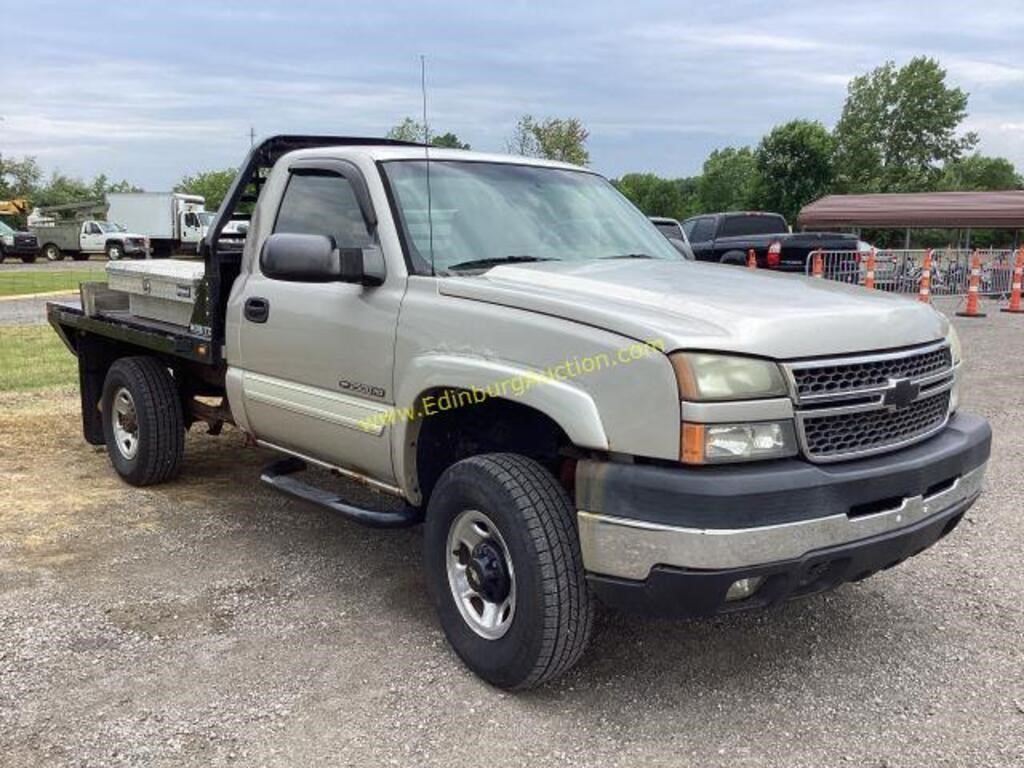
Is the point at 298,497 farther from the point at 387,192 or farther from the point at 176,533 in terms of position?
the point at 387,192

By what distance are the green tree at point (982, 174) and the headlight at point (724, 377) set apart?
8784cm

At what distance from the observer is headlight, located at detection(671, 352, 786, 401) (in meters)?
2.85

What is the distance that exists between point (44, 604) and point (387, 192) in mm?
2374

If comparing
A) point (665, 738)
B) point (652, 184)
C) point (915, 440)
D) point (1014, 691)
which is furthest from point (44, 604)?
point (652, 184)

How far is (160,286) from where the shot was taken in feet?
18.9

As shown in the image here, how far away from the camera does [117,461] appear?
623cm

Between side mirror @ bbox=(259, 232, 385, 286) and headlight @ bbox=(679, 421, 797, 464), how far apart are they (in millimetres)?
1625

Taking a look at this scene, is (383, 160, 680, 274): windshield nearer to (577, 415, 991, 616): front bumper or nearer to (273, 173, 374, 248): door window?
(273, 173, 374, 248): door window

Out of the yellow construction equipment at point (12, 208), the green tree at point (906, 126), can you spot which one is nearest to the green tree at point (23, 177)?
the yellow construction equipment at point (12, 208)

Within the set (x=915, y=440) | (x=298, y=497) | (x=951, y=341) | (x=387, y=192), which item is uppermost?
(x=387, y=192)

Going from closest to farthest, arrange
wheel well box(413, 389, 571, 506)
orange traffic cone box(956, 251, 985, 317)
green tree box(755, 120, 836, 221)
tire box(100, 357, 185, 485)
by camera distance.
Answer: wheel well box(413, 389, 571, 506)
tire box(100, 357, 185, 485)
orange traffic cone box(956, 251, 985, 317)
green tree box(755, 120, 836, 221)

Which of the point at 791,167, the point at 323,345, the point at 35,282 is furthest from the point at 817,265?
the point at 791,167

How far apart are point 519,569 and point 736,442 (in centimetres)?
85

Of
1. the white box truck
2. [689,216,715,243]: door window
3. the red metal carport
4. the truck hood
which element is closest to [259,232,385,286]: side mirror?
the truck hood
